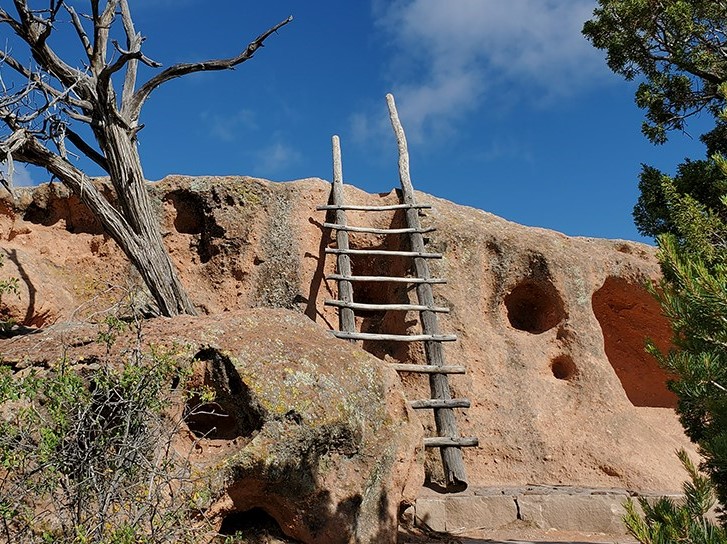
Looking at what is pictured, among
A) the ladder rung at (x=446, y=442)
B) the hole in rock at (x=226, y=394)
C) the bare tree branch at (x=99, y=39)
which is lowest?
the hole in rock at (x=226, y=394)

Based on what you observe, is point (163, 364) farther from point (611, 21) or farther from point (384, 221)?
point (611, 21)

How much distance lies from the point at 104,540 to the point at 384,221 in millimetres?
6601

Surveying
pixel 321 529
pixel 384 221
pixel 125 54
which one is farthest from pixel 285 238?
pixel 321 529

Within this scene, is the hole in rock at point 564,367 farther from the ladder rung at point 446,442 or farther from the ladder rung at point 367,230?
the ladder rung at point 367,230

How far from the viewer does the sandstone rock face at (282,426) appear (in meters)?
4.98

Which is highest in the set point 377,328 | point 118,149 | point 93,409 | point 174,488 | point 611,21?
point 611,21

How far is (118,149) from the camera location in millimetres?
7160

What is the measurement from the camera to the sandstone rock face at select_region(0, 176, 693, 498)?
8.51 m

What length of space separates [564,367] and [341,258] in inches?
135

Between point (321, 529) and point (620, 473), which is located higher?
point (620, 473)

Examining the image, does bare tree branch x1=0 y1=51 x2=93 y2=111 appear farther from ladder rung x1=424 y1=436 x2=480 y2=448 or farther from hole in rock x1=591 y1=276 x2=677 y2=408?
hole in rock x1=591 y1=276 x2=677 y2=408

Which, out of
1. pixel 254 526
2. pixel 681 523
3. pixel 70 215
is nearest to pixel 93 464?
pixel 254 526

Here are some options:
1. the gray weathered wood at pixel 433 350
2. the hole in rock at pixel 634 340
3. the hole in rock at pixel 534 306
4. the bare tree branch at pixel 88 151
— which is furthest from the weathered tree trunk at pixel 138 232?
the hole in rock at pixel 634 340

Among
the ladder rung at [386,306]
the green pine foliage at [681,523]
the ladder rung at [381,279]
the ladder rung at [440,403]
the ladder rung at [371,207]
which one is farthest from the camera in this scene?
the ladder rung at [371,207]
